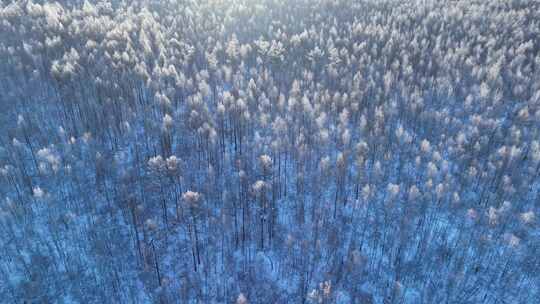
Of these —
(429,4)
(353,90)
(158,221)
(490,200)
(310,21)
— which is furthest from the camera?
(429,4)

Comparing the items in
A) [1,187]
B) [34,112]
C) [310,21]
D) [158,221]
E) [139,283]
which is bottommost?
[139,283]

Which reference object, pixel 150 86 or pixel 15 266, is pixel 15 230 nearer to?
pixel 15 266

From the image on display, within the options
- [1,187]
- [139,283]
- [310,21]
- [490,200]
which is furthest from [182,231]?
[310,21]

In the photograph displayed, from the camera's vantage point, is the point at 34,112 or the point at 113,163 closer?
the point at 113,163

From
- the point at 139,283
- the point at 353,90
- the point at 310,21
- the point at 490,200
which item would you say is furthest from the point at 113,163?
the point at 310,21

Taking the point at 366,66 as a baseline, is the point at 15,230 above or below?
below

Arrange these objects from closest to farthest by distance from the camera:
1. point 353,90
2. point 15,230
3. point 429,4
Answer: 1. point 15,230
2. point 353,90
3. point 429,4

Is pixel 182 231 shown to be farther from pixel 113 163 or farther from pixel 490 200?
pixel 490 200
